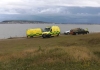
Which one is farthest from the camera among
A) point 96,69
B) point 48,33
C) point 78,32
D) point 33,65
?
point 78,32

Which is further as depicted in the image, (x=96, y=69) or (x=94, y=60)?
(x=94, y=60)

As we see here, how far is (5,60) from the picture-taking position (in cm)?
1585

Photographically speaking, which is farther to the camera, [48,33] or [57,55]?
[48,33]

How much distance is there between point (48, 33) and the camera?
45812mm

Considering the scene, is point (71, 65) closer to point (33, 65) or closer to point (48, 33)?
point (33, 65)

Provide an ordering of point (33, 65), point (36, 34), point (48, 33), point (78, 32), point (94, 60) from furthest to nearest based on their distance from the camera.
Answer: point (78, 32) < point (36, 34) < point (48, 33) < point (94, 60) < point (33, 65)

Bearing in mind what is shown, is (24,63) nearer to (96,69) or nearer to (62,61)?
(62,61)

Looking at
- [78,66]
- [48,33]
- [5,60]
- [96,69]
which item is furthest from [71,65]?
[48,33]

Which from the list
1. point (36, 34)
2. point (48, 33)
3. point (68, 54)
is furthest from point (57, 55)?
point (36, 34)

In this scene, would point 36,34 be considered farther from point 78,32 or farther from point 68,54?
point 68,54

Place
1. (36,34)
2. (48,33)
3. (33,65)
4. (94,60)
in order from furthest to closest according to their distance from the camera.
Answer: (36,34)
(48,33)
(94,60)
(33,65)

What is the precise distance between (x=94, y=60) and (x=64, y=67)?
2743 millimetres

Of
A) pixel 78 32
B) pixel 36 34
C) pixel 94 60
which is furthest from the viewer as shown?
pixel 78 32

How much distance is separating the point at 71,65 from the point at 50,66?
1240mm
